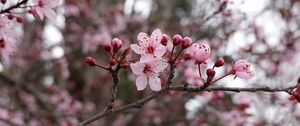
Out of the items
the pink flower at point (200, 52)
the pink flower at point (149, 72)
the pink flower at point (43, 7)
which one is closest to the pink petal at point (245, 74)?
the pink flower at point (200, 52)

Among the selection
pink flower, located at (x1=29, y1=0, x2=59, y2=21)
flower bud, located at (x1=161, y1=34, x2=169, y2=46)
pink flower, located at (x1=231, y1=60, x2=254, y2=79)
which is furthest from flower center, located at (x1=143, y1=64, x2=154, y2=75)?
pink flower, located at (x1=29, y1=0, x2=59, y2=21)

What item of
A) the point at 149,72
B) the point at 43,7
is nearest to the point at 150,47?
the point at 149,72

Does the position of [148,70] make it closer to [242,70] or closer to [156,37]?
[156,37]

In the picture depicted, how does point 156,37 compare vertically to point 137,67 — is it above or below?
above

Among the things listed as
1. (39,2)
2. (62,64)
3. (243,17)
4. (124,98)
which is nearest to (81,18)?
(62,64)

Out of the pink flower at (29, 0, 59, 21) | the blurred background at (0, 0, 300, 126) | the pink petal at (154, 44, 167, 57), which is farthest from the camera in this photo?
the blurred background at (0, 0, 300, 126)

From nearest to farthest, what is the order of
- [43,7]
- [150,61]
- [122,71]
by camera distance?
[150,61], [43,7], [122,71]

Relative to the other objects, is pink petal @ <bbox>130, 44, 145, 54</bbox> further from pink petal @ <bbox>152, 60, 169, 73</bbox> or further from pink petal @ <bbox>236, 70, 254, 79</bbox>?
pink petal @ <bbox>236, 70, 254, 79</bbox>

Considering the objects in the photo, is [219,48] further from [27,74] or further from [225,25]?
[27,74]
